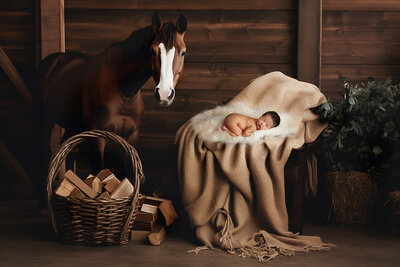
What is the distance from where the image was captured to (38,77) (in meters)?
3.84

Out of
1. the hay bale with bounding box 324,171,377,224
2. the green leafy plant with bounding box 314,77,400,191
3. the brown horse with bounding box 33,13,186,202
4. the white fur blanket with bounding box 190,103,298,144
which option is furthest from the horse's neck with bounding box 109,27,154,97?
the hay bale with bounding box 324,171,377,224

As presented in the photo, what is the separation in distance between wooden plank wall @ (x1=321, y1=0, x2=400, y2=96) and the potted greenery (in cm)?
58

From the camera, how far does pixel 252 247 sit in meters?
2.80

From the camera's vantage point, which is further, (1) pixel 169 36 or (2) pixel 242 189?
(1) pixel 169 36

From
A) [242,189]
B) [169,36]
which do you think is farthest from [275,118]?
[169,36]

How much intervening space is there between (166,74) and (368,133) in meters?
1.39

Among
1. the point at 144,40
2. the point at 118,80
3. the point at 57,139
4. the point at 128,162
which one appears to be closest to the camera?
the point at 144,40

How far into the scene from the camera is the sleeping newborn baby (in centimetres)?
305

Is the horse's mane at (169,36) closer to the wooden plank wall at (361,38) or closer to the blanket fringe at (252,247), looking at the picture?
the blanket fringe at (252,247)

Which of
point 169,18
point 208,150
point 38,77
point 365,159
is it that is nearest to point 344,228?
point 365,159

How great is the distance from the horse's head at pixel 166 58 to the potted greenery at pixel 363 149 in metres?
1.05

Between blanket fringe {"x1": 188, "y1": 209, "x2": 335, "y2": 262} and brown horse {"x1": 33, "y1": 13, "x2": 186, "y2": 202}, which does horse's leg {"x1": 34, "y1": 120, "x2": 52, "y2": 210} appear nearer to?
brown horse {"x1": 33, "y1": 13, "x2": 186, "y2": 202}

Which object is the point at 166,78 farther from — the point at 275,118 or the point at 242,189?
the point at 242,189

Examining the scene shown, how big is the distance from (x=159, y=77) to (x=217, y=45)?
3.10ft
